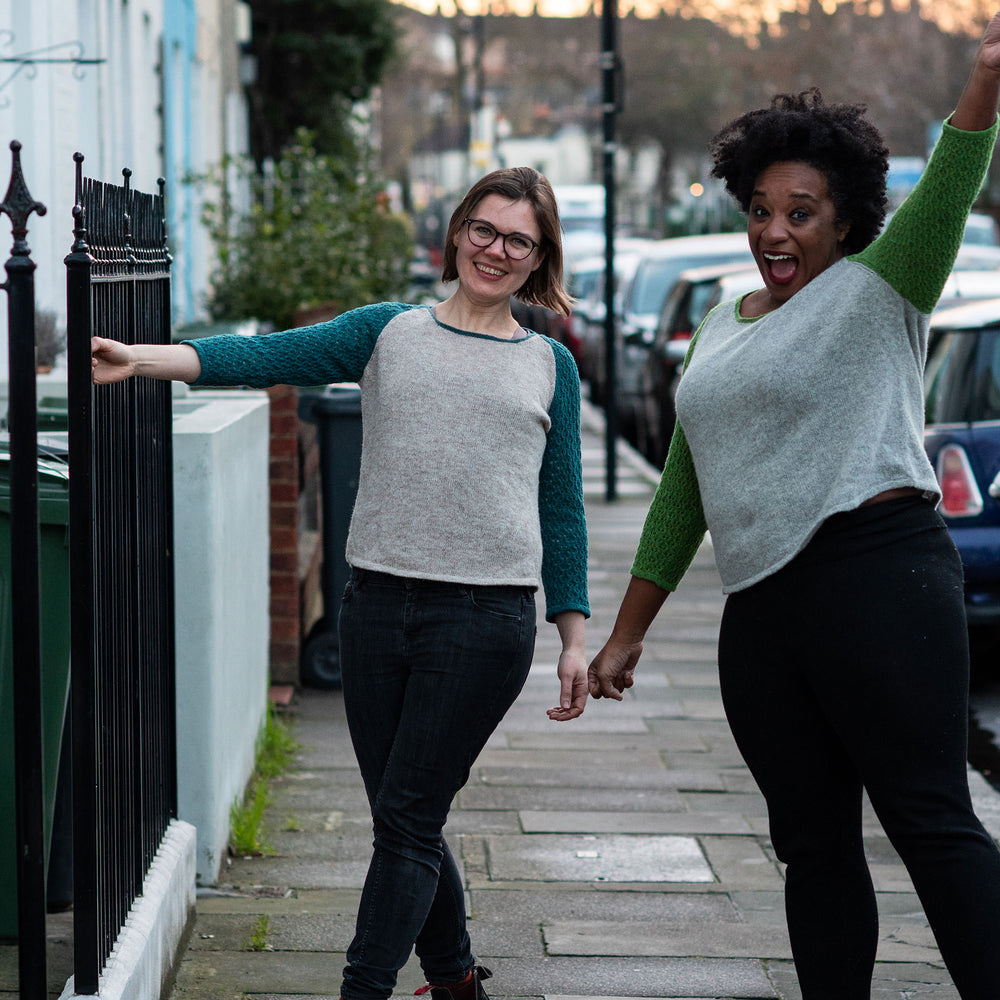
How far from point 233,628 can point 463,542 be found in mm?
1856

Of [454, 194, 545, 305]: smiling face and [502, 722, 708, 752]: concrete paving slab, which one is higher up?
[454, 194, 545, 305]: smiling face

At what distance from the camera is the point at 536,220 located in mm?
3248

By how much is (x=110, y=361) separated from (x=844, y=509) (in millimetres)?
1272

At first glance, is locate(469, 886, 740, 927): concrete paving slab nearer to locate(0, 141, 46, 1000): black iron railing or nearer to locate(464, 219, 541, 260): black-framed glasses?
locate(0, 141, 46, 1000): black iron railing

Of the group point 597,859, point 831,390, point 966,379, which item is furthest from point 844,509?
point 966,379

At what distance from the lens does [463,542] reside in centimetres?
314

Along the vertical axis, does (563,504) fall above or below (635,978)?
above

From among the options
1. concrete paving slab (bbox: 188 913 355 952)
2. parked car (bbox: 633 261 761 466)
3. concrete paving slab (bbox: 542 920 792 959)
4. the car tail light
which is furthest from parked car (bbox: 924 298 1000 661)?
parked car (bbox: 633 261 761 466)

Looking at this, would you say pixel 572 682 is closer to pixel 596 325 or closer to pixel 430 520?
pixel 430 520

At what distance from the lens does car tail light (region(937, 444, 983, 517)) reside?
722 centimetres

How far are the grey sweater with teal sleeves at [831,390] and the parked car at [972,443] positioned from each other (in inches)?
172

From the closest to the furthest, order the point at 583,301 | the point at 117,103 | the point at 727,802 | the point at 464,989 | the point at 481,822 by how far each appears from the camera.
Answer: the point at 464,989, the point at 481,822, the point at 727,802, the point at 117,103, the point at 583,301

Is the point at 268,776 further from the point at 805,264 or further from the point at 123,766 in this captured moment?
the point at 805,264

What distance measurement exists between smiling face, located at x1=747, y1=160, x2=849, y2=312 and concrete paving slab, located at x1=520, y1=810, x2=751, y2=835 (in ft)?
7.99
